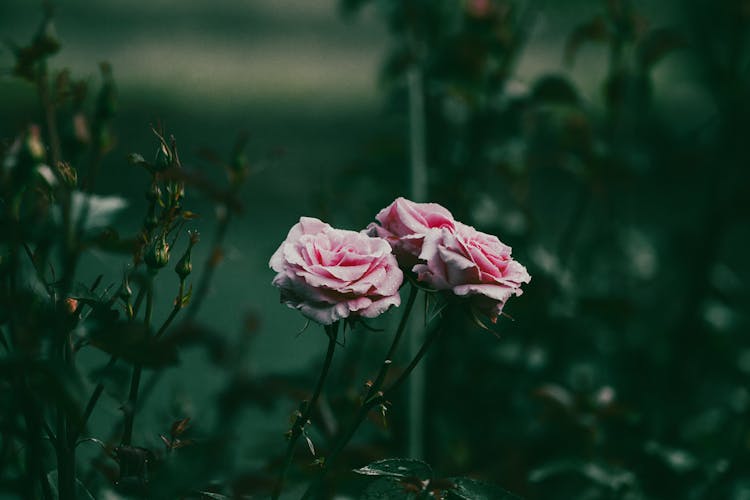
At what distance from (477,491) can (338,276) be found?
0.17 m

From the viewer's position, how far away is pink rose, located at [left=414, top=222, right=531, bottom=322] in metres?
0.50

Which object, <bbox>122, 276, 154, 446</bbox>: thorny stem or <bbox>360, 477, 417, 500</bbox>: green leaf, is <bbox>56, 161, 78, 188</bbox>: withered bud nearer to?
<bbox>122, 276, 154, 446</bbox>: thorny stem

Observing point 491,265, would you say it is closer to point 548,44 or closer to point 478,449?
point 478,449

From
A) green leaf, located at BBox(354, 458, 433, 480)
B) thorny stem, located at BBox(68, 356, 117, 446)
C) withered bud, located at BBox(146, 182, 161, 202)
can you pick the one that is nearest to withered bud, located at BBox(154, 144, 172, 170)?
withered bud, located at BBox(146, 182, 161, 202)

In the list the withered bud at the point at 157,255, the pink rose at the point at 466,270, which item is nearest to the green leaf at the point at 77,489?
the withered bud at the point at 157,255

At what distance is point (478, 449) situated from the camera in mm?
1151

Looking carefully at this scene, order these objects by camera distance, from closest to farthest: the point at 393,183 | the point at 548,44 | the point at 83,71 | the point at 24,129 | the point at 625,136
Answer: the point at 24,129
the point at 393,183
the point at 625,136
the point at 83,71
the point at 548,44

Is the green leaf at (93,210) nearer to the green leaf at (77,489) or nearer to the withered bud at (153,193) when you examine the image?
the withered bud at (153,193)

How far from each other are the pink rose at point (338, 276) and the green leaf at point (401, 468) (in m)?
0.10

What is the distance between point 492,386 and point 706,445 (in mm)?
293

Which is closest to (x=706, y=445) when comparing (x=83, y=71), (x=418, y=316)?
(x=418, y=316)

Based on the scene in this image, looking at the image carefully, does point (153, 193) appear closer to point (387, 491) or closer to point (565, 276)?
point (387, 491)

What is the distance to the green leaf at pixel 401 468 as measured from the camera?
53 cm

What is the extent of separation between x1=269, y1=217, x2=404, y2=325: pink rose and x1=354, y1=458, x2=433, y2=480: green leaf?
0.10 metres
